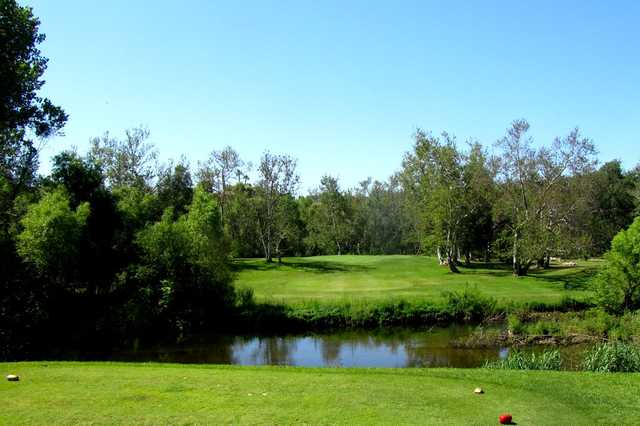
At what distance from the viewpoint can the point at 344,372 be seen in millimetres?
13391

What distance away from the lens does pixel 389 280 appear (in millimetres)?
41125

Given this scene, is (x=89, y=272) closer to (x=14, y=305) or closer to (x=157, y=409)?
(x=14, y=305)

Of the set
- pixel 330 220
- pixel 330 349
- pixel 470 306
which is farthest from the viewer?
pixel 330 220

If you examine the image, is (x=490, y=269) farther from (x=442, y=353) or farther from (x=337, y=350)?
(x=337, y=350)

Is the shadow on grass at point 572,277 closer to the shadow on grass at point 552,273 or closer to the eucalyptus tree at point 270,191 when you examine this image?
the shadow on grass at point 552,273

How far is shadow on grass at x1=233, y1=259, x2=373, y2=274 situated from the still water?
20007mm

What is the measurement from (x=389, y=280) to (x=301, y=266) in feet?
39.4

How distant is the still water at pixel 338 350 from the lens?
21906 mm

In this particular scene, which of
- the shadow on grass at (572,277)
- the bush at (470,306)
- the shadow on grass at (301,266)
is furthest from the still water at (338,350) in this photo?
the shadow on grass at (301,266)

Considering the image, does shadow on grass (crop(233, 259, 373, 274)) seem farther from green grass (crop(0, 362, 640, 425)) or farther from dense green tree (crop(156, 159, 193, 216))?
green grass (crop(0, 362, 640, 425))

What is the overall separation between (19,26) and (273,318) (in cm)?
1791

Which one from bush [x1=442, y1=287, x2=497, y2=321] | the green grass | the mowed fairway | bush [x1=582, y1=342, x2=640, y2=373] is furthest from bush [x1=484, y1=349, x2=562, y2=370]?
the mowed fairway

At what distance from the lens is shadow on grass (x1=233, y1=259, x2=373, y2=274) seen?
48188 mm

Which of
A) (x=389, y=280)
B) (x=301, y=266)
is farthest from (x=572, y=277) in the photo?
(x=301, y=266)
